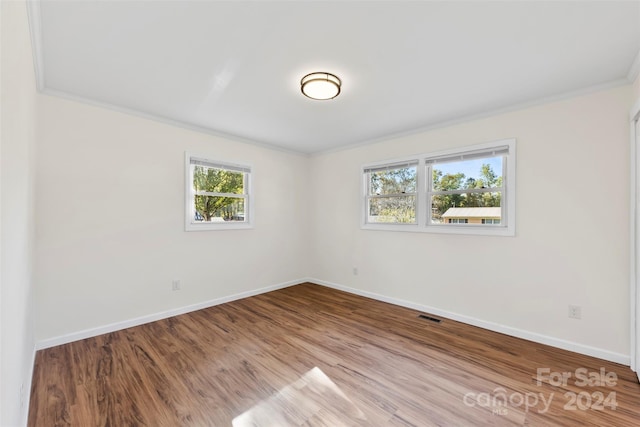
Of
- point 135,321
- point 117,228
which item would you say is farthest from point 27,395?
point 117,228

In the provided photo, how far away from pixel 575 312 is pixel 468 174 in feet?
5.74

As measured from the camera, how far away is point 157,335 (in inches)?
114

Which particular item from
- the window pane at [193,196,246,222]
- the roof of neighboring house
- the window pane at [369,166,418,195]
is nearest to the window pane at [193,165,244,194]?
the window pane at [193,196,246,222]

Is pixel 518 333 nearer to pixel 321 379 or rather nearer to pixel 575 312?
pixel 575 312

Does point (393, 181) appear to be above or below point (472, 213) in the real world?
above

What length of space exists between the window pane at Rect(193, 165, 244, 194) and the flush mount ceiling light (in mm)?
2047

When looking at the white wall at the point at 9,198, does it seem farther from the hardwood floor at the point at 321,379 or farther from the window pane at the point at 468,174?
the window pane at the point at 468,174

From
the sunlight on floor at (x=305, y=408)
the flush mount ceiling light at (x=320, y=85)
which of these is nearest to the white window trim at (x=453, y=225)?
the flush mount ceiling light at (x=320, y=85)

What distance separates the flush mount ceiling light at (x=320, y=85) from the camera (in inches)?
91.7

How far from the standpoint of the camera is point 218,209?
4.02 metres

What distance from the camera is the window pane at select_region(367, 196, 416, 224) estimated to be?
3930mm

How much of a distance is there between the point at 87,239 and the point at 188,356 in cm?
164

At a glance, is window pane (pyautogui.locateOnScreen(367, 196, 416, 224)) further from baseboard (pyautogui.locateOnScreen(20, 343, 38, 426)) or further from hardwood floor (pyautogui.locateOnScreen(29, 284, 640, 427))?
baseboard (pyautogui.locateOnScreen(20, 343, 38, 426))

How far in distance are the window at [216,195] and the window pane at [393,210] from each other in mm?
2010
